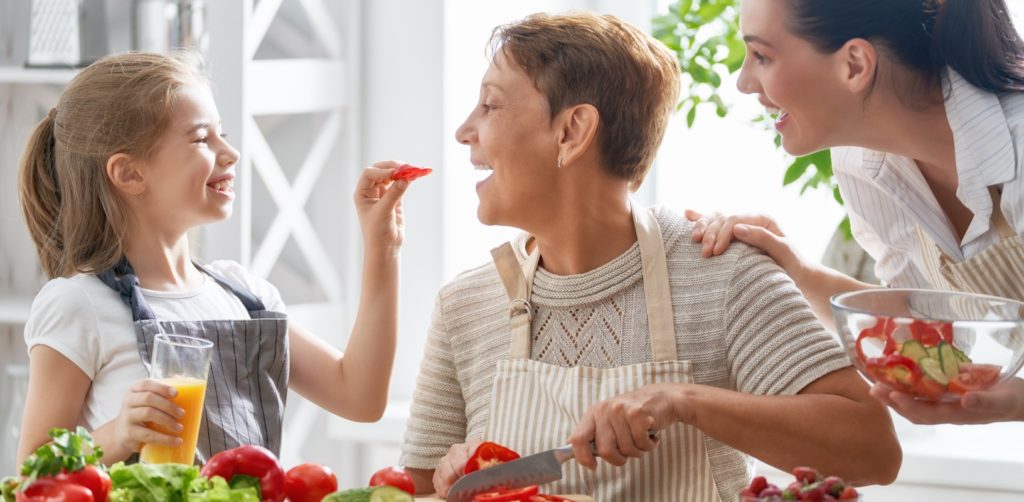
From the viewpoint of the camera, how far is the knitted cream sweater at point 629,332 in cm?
169

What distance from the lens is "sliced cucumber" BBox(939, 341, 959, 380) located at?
134cm

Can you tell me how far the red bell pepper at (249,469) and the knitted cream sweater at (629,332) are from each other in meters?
0.52

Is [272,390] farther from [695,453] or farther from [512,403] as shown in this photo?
[695,453]

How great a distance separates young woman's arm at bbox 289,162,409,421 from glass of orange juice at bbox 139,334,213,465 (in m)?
0.50

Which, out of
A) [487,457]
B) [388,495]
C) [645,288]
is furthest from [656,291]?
[388,495]

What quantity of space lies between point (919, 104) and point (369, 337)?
0.86 metres

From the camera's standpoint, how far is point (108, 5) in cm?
255

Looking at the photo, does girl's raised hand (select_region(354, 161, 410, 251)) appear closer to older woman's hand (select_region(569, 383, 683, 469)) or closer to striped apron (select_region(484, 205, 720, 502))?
striped apron (select_region(484, 205, 720, 502))

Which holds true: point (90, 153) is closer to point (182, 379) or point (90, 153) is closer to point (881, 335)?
point (182, 379)

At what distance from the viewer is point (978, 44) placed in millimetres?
1666

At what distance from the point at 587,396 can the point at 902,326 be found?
509 millimetres

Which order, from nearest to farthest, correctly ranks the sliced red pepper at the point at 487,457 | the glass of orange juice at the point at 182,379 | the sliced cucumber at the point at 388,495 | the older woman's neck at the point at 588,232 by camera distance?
the sliced cucumber at the point at 388,495
the glass of orange juice at the point at 182,379
the sliced red pepper at the point at 487,457
the older woman's neck at the point at 588,232

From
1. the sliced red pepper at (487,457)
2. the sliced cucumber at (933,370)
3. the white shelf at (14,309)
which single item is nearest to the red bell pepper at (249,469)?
the sliced red pepper at (487,457)

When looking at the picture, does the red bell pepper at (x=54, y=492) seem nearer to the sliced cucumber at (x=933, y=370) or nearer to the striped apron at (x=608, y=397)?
the striped apron at (x=608, y=397)
